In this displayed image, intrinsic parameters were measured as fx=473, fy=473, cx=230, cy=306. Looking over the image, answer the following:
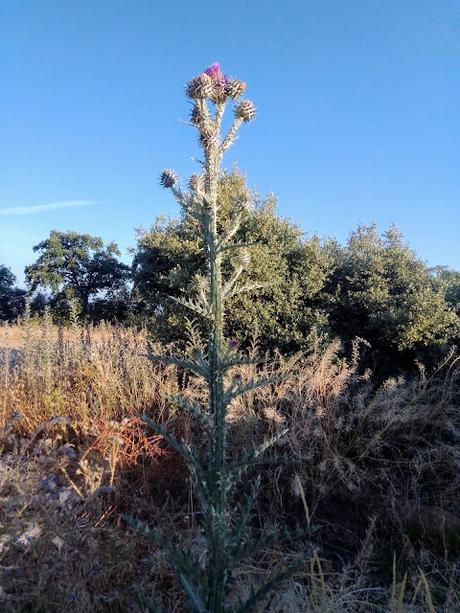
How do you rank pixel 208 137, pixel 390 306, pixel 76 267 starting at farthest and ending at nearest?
pixel 76 267 → pixel 390 306 → pixel 208 137

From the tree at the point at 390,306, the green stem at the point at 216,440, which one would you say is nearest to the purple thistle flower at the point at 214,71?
the green stem at the point at 216,440

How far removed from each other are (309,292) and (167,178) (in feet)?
11.4

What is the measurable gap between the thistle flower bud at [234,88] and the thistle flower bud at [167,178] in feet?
1.36

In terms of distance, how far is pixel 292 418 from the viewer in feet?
11.5

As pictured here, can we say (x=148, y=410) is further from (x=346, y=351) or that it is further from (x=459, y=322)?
(x=459, y=322)

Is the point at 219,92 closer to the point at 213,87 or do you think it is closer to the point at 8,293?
the point at 213,87

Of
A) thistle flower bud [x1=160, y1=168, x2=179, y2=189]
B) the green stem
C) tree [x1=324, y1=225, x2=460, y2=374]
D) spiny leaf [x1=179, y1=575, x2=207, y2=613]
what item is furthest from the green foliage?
spiny leaf [x1=179, y1=575, x2=207, y2=613]

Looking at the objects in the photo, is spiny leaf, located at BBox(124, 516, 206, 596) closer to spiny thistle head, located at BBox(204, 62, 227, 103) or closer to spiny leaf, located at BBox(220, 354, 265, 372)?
spiny leaf, located at BBox(220, 354, 265, 372)

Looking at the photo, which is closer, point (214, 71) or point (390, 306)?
point (214, 71)

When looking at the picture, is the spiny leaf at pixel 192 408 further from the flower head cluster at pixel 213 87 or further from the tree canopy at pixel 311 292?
the tree canopy at pixel 311 292

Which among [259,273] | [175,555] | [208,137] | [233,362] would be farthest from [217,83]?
[259,273]

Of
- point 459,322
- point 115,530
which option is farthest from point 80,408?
point 459,322

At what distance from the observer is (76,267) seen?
2077cm

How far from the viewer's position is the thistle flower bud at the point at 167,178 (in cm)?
204
